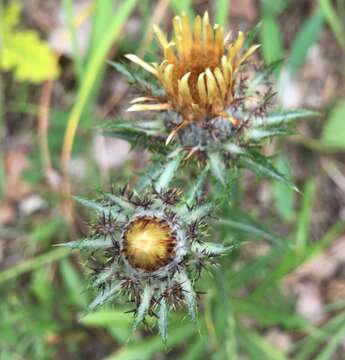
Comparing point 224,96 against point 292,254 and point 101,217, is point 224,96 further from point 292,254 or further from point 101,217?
point 292,254

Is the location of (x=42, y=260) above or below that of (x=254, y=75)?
below

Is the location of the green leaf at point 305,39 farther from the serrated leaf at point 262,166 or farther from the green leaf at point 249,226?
the serrated leaf at point 262,166

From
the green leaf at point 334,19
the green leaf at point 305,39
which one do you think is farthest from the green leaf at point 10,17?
the green leaf at point 334,19

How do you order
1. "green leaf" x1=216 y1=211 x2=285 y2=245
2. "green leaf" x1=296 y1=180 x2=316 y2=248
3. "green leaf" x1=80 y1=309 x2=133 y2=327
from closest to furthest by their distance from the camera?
1. "green leaf" x1=216 y1=211 x2=285 y2=245
2. "green leaf" x1=80 y1=309 x2=133 y2=327
3. "green leaf" x1=296 y1=180 x2=316 y2=248

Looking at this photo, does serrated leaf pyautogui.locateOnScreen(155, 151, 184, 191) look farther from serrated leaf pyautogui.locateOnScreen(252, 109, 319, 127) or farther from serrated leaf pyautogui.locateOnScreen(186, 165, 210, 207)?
serrated leaf pyautogui.locateOnScreen(252, 109, 319, 127)

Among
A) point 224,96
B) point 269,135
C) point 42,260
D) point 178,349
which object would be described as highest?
point 224,96

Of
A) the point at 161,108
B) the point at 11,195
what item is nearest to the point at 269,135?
the point at 161,108

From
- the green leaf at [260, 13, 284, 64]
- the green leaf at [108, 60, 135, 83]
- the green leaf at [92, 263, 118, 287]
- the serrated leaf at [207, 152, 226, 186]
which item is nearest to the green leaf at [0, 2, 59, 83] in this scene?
the green leaf at [260, 13, 284, 64]
